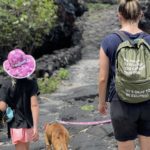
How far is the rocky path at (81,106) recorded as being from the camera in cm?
697

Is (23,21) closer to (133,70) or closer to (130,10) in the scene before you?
(130,10)

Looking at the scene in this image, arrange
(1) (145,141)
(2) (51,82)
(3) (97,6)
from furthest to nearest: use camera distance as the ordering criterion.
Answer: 1. (3) (97,6)
2. (2) (51,82)
3. (1) (145,141)

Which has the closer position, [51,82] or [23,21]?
[51,82]

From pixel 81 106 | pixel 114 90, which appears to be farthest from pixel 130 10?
pixel 81 106

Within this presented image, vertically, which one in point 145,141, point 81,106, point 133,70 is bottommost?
point 81,106

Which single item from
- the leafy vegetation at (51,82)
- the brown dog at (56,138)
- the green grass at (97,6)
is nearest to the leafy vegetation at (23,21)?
the leafy vegetation at (51,82)

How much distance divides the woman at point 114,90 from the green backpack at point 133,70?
91 millimetres

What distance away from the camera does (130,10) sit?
4266mm

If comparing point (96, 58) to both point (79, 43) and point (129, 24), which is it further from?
point (129, 24)

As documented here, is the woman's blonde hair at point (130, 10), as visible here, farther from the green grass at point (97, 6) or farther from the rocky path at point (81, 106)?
the green grass at point (97, 6)

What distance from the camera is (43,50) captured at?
14.8 meters

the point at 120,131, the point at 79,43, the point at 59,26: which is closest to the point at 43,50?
the point at 59,26

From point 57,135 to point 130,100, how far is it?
6.10 ft

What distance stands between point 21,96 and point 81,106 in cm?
427
